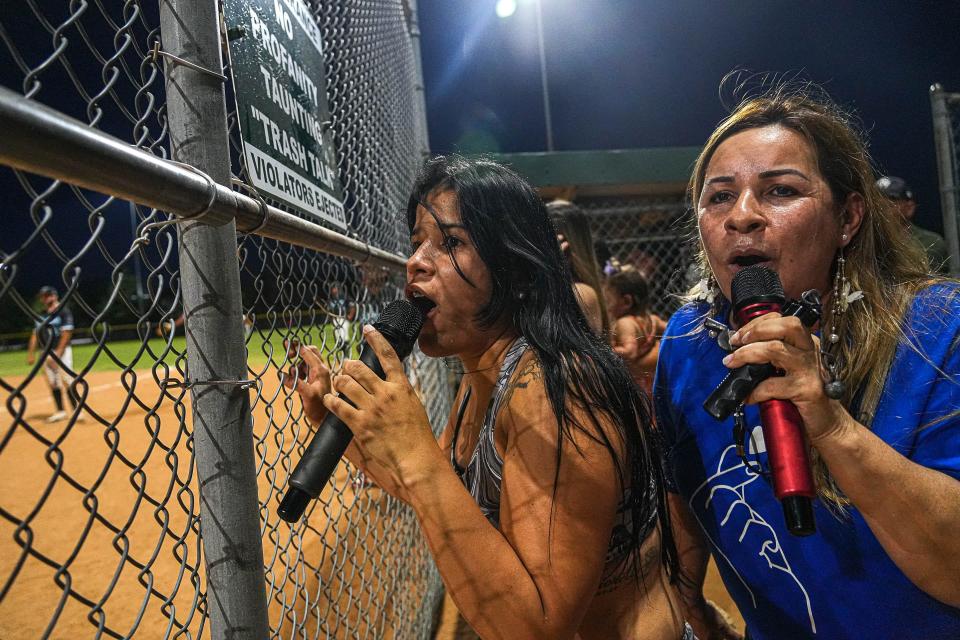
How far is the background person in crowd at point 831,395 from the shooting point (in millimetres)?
1047

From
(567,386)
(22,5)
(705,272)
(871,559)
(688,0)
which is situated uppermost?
(688,0)

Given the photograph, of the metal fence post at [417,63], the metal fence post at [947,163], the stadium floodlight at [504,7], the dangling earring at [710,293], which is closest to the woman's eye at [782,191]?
the dangling earring at [710,293]

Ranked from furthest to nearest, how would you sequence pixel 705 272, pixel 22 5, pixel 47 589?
pixel 47 589 → pixel 705 272 → pixel 22 5

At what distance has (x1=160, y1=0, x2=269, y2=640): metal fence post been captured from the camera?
111 centimetres

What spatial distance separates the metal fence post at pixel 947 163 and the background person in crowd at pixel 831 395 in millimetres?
3795

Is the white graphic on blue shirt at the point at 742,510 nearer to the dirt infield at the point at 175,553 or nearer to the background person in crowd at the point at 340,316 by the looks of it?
the dirt infield at the point at 175,553

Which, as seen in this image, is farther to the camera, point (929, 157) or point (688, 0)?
point (688, 0)

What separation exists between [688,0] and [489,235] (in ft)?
109

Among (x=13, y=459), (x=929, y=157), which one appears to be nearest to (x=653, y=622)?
(x=13, y=459)

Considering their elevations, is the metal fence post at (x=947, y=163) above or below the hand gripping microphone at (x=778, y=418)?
above

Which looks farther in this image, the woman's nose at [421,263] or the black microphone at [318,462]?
the woman's nose at [421,263]

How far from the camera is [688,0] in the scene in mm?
28953

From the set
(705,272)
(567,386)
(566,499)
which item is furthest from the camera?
(705,272)

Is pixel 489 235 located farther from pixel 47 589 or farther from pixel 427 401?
pixel 47 589
